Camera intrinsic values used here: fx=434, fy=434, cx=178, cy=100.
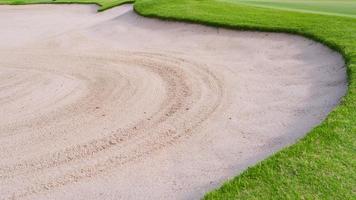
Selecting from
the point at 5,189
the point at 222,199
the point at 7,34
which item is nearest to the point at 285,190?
the point at 222,199

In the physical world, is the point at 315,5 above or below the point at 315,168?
above

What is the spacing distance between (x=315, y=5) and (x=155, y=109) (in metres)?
8.88

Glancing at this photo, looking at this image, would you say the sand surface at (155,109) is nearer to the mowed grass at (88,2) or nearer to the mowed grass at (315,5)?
the mowed grass at (315,5)

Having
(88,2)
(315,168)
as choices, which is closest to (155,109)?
(315,168)

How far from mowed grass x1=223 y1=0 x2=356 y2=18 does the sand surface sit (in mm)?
2636

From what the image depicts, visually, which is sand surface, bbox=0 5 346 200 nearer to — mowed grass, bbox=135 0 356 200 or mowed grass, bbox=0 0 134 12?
mowed grass, bbox=135 0 356 200

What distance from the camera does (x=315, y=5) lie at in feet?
46.2

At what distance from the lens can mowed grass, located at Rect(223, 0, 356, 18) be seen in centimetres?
1262

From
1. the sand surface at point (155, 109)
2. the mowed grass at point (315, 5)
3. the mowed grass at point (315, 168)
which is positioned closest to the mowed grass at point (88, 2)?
the mowed grass at point (315, 5)

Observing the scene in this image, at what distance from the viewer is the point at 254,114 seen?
698 cm

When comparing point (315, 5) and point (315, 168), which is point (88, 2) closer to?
point (315, 5)

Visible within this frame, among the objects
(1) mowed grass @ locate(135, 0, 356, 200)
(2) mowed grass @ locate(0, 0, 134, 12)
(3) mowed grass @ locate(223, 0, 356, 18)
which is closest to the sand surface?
(1) mowed grass @ locate(135, 0, 356, 200)

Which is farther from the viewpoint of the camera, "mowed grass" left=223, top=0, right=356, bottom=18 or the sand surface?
"mowed grass" left=223, top=0, right=356, bottom=18

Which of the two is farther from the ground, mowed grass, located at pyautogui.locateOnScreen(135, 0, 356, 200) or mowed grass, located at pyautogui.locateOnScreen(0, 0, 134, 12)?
mowed grass, located at pyautogui.locateOnScreen(135, 0, 356, 200)
